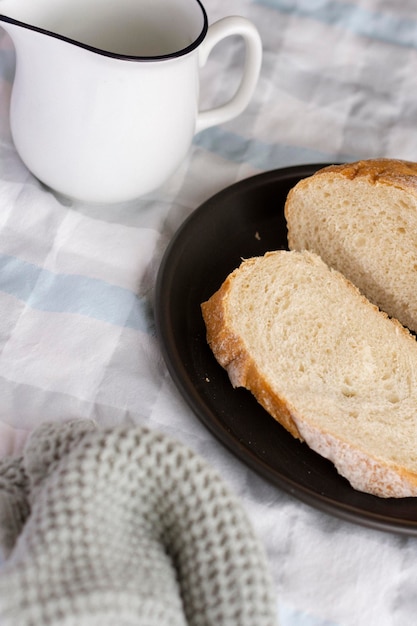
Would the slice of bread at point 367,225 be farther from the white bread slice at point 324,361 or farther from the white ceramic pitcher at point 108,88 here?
the white ceramic pitcher at point 108,88

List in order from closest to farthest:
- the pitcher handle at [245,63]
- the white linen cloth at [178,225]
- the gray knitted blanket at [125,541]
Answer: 1. the gray knitted blanket at [125,541]
2. the white linen cloth at [178,225]
3. the pitcher handle at [245,63]

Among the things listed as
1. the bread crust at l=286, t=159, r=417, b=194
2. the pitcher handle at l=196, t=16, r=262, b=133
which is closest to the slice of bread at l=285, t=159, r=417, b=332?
the bread crust at l=286, t=159, r=417, b=194

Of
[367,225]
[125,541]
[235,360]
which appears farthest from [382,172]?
[125,541]

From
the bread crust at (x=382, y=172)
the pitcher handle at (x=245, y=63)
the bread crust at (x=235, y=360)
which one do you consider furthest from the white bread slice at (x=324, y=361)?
the pitcher handle at (x=245, y=63)

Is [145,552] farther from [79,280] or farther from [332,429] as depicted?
[79,280]

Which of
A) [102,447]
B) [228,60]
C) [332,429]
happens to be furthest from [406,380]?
[228,60]

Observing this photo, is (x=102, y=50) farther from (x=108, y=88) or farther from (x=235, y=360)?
(x=235, y=360)

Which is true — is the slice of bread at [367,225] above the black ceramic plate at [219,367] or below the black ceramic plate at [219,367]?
above
